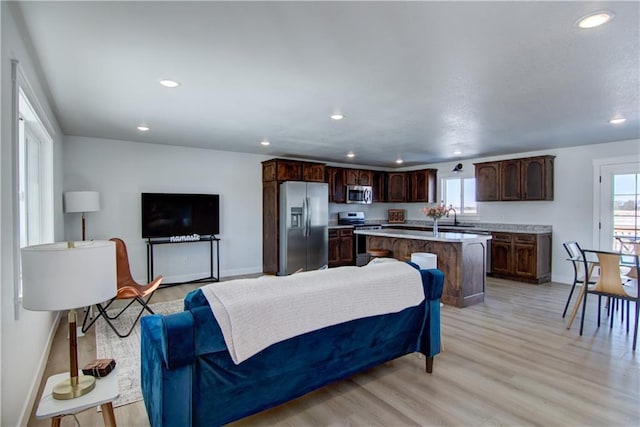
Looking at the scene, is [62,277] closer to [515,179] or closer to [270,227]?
[270,227]

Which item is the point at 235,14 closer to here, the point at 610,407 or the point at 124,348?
the point at 124,348

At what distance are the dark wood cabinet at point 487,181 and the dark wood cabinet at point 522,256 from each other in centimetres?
86

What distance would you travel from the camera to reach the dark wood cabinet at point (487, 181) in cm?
684

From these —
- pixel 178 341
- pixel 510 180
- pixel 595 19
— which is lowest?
pixel 178 341

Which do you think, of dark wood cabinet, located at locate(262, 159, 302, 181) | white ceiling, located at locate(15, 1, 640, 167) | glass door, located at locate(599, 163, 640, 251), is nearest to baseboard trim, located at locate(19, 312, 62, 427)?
white ceiling, located at locate(15, 1, 640, 167)

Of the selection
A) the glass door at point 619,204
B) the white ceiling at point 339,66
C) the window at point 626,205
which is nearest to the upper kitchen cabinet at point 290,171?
the white ceiling at point 339,66

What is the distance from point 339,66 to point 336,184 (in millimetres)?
5426

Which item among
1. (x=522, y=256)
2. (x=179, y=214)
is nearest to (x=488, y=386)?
(x=522, y=256)

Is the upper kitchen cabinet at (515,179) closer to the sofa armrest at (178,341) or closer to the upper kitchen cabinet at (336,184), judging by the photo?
the upper kitchen cabinet at (336,184)

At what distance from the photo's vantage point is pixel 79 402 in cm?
161

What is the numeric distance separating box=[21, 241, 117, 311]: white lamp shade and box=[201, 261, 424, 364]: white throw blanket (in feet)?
1.91

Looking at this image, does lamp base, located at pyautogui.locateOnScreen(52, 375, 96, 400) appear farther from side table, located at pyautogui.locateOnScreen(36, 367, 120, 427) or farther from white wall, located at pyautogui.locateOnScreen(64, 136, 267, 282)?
white wall, located at pyautogui.locateOnScreen(64, 136, 267, 282)

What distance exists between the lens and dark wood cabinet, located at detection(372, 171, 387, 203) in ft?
28.8

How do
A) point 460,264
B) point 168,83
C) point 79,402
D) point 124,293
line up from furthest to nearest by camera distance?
1. point 460,264
2. point 124,293
3. point 168,83
4. point 79,402
